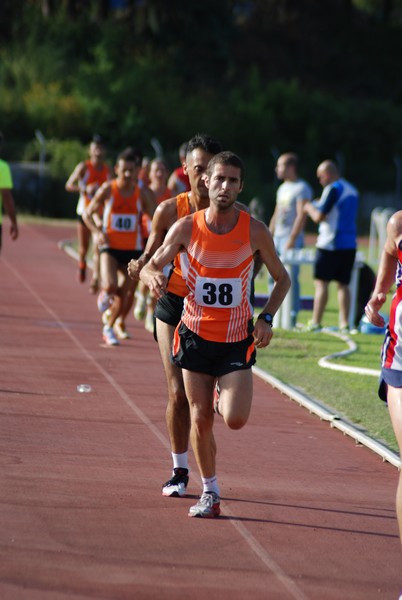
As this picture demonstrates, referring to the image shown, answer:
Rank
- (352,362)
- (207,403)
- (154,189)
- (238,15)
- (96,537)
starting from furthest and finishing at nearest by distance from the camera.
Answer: (238,15), (154,189), (352,362), (207,403), (96,537)

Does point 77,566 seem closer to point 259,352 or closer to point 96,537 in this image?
point 96,537

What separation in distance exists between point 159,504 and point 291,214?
31.5 feet

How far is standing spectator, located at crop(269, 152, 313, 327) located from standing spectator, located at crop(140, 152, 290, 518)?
9.01 metres

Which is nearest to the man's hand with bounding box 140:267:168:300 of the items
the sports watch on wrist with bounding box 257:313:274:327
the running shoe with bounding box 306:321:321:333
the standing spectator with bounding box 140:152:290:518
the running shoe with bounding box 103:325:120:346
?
the standing spectator with bounding box 140:152:290:518

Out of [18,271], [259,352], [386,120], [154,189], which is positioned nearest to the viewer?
[259,352]

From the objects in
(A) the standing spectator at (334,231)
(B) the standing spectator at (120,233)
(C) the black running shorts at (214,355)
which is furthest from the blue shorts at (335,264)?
(C) the black running shorts at (214,355)

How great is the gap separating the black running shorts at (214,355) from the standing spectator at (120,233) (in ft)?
22.8

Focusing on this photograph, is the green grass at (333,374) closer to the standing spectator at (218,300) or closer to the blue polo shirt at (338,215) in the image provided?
the blue polo shirt at (338,215)

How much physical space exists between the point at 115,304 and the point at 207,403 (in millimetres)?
7293

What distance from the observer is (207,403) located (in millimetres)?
6910

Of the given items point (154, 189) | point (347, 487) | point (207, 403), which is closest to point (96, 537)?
point (207, 403)

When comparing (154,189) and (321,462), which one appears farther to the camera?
(154,189)

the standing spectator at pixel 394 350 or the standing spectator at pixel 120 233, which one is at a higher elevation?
the standing spectator at pixel 394 350

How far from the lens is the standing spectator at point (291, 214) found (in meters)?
16.0
